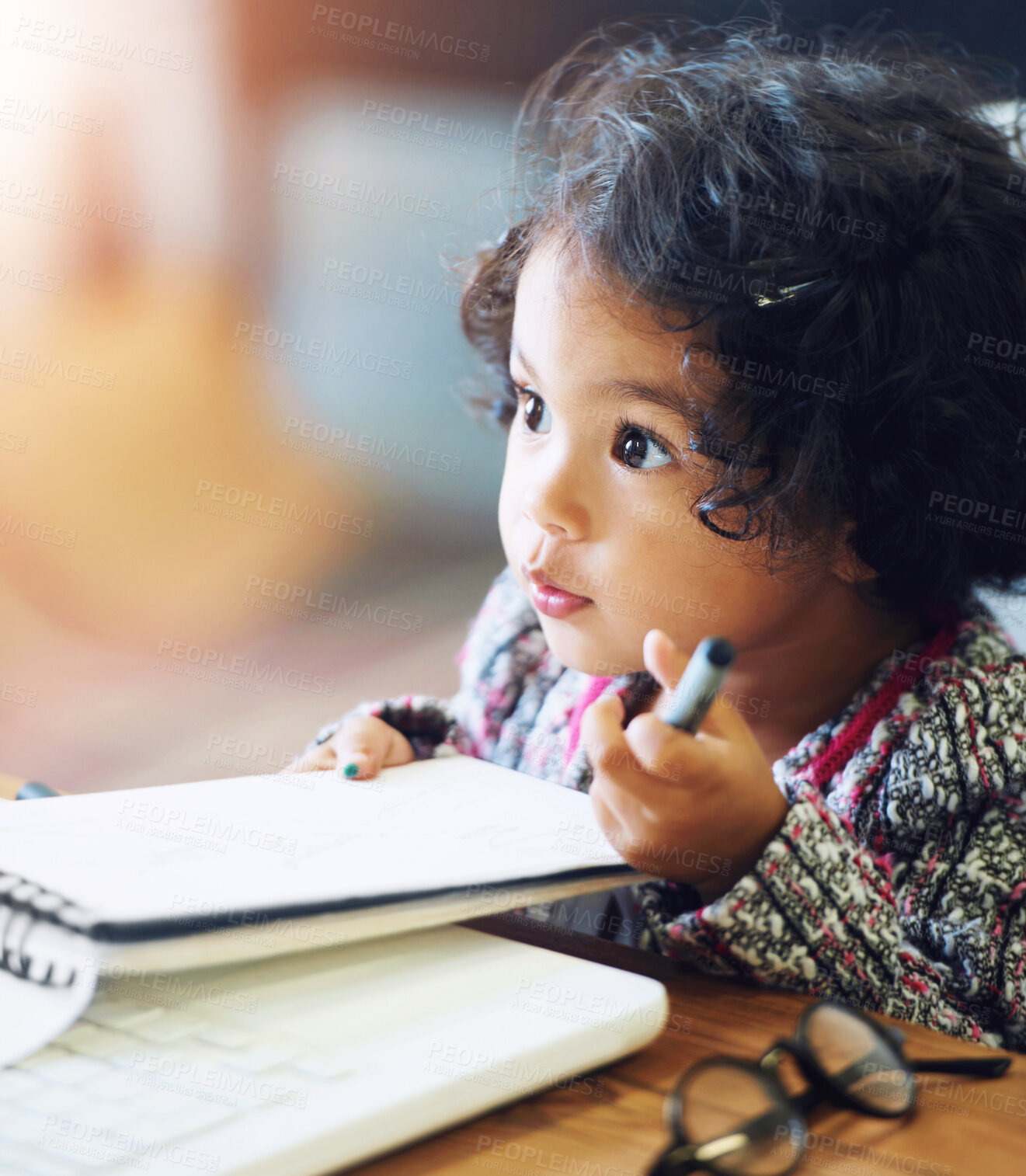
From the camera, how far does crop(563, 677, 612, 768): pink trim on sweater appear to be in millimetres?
795

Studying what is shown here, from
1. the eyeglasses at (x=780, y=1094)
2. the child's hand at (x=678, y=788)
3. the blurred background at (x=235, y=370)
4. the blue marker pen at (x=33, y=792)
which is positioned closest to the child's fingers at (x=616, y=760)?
the child's hand at (x=678, y=788)

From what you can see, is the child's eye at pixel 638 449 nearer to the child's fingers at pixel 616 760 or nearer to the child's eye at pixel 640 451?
the child's eye at pixel 640 451

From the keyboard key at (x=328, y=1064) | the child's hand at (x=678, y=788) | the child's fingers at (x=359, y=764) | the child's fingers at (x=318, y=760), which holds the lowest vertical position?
the child's fingers at (x=318, y=760)

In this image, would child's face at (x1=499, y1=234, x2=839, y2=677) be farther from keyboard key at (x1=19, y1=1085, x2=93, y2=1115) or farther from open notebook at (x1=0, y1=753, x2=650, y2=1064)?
keyboard key at (x1=19, y1=1085, x2=93, y2=1115)

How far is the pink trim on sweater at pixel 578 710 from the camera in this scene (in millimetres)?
795

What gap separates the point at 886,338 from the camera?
570 millimetres

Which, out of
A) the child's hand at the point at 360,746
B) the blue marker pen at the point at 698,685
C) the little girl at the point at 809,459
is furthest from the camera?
the child's hand at the point at 360,746

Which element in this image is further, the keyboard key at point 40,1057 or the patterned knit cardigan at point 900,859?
the patterned knit cardigan at point 900,859

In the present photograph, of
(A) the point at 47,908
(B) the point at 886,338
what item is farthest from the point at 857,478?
(A) the point at 47,908

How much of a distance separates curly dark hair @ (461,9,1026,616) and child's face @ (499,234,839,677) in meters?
0.02

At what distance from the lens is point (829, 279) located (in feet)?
1.83

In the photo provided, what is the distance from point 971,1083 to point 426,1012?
0.23m

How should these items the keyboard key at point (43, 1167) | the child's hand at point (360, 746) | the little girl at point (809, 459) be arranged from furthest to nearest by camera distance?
the child's hand at point (360, 746), the little girl at point (809, 459), the keyboard key at point (43, 1167)

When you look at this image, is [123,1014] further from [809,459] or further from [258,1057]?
[809,459]
